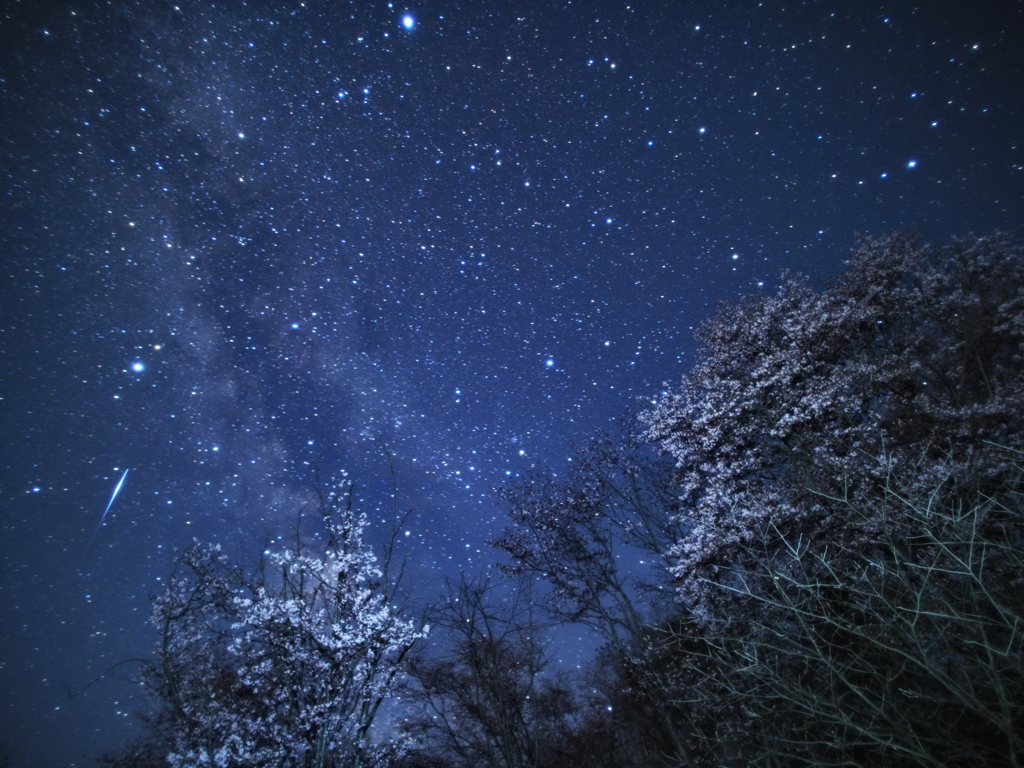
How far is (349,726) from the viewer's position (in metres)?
9.98

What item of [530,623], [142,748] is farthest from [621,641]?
[142,748]

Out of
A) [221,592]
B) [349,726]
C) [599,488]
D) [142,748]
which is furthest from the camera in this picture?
[142,748]

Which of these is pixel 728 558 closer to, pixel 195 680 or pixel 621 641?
pixel 621 641

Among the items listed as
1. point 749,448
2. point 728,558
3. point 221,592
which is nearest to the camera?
point 728,558

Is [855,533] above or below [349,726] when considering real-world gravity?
below

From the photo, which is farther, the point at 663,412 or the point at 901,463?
the point at 663,412

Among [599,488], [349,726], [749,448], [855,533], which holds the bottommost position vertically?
[855,533]

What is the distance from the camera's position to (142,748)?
20.6 m

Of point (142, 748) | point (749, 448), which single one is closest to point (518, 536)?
point (749, 448)

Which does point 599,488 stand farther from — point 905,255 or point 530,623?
point 905,255

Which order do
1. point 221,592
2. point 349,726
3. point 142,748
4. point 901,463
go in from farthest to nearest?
1. point 142,748
2. point 221,592
3. point 349,726
4. point 901,463

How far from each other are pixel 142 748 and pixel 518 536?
79.5ft

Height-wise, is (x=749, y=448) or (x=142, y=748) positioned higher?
(x=142, y=748)

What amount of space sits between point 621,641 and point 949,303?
44.2 feet
